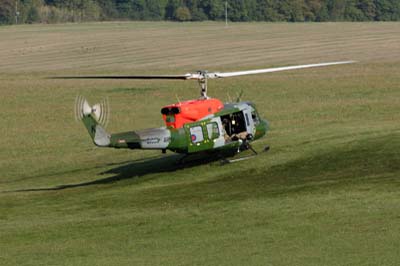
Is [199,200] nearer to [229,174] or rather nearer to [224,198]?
[224,198]

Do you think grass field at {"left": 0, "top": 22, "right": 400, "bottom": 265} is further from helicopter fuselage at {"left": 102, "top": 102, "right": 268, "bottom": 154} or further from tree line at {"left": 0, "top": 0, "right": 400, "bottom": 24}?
tree line at {"left": 0, "top": 0, "right": 400, "bottom": 24}

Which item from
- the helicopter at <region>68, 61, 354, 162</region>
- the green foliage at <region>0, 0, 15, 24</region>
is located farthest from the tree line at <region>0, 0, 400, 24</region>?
the helicopter at <region>68, 61, 354, 162</region>

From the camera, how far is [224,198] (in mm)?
22188

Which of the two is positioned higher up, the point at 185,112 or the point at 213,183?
the point at 185,112

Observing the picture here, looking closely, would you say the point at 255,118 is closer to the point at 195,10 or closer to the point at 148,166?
the point at 148,166

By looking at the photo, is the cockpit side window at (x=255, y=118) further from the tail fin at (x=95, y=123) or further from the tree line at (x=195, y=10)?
the tree line at (x=195, y=10)

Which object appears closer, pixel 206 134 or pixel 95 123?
pixel 95 123

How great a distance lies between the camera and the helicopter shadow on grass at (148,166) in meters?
26.1

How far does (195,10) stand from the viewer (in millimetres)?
130750

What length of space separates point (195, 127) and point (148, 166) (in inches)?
119

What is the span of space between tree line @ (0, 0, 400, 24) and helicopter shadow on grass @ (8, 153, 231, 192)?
9827 centimetres

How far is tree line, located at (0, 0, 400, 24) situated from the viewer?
415 ft

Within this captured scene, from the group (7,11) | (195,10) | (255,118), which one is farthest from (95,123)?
(7,11)

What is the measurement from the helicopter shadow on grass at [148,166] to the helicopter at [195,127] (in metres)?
0.70
